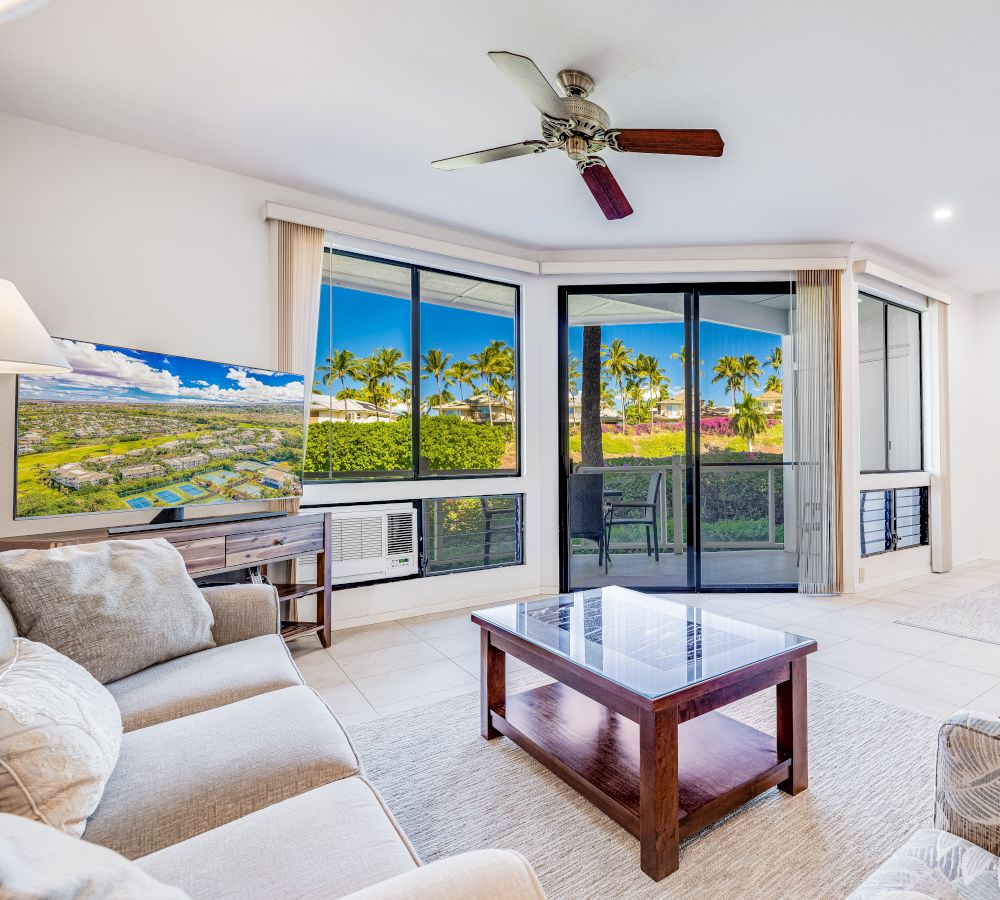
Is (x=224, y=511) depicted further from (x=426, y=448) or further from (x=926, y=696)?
(x=926, y=696)

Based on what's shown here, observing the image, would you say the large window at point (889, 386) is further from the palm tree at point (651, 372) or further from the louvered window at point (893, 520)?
the palm tree at point (651, 372)

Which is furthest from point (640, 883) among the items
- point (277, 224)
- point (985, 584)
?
point (985, 584)

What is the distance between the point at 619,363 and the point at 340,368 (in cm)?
213

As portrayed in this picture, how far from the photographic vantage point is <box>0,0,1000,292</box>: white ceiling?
2000 millimetres

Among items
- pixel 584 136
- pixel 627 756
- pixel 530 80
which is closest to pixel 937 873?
pixel 627 756

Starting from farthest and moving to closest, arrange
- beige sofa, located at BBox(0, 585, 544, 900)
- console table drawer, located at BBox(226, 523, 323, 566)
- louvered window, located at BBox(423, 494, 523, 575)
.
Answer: louvered window, located at BBox(423, 494, 523, 575) → console table drawer, located at BBox(226, 523, 323, 566) → beige sofa, located at BBox(0, 585, 544, 900)

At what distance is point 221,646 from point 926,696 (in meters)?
2.98

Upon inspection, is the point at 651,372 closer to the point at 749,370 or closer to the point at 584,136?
the point at 749,370

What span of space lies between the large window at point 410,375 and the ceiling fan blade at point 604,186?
1546 mm

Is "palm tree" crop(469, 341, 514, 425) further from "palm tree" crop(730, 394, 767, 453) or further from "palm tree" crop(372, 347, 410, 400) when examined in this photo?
Answer: "palm tree" crop(730, 394, 767, 453)

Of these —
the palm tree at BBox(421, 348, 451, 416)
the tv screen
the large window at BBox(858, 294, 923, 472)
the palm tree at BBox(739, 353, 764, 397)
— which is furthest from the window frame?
the tv screen

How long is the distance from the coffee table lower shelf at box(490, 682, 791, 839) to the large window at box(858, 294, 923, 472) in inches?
153

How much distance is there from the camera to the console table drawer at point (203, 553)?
2.53m

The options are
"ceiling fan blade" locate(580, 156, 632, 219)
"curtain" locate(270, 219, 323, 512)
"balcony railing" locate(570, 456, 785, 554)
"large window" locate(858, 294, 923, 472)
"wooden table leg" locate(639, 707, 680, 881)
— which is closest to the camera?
"wooden table leg" locate(639, 707, 680, 881)
